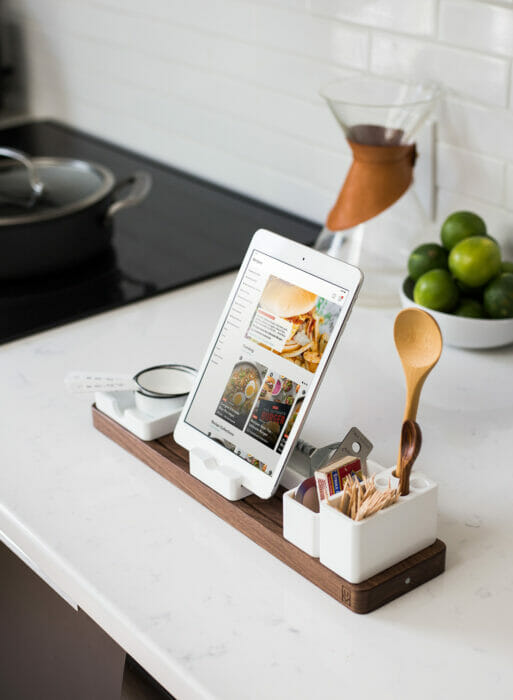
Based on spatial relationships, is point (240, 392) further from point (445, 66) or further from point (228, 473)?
point (445, 66)

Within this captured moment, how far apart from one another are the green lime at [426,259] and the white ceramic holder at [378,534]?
1.72 feet

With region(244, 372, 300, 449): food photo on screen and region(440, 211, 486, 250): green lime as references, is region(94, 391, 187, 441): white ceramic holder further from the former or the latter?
region(440, 211, 486, 250): green lime

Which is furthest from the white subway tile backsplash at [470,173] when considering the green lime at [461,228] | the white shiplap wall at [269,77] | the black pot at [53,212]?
the black pot at [53,212]

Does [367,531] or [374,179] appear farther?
[374,179]

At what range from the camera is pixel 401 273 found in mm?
1503

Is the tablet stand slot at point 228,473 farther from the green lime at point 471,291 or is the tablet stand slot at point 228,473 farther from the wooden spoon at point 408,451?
the green lime at point 471,291

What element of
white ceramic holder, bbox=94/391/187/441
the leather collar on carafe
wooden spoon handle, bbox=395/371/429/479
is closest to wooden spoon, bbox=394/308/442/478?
wooden spoon handle, bbox=395/371/429/479

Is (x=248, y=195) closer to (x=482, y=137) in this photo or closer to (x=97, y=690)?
(x=482, y=137)

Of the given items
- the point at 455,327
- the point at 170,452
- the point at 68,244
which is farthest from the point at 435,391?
the point at 68,244

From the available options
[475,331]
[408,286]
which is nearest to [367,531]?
[475,331]

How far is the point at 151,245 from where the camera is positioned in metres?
1.75

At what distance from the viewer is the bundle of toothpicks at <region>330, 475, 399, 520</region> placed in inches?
34.0

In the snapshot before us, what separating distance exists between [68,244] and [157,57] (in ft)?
2.21

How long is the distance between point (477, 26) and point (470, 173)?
22 centimetres
